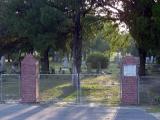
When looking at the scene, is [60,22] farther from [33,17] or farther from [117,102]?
[117,102]

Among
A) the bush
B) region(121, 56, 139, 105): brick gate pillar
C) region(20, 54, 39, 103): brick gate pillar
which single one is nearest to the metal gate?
region(20, 54, 39, 103): brick gate pillar

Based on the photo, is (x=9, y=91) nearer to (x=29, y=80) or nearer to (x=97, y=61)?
(x=29, y=80)

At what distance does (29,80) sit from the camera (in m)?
22.7

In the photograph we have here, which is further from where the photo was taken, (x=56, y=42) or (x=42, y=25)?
(x=56, y=42)

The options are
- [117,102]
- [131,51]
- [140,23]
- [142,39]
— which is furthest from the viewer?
[131,51]

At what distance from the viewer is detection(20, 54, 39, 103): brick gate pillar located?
22578 millimetres

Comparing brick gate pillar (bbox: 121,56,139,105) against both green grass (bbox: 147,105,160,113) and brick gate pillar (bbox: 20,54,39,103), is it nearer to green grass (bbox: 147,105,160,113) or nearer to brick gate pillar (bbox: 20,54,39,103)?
green grass (bbox: 147,105,160,113)

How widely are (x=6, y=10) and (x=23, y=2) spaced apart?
2068mm

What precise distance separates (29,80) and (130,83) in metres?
4.36

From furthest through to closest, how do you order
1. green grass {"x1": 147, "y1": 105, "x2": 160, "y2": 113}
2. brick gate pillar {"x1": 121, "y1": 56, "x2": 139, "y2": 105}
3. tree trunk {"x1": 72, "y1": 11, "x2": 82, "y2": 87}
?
tree trunk {"x1": 72, "y1": 11, "x2": 82, "y2": 87} → brick gate pillar {"x1": 121, "y1": 56, "x2": 139, "y2": 105} → green grass {"x1": 147, "y1": 105, "x2": 160, "y2": 113}

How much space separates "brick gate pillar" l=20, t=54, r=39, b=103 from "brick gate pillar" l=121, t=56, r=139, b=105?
376cm

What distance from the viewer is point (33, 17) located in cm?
3825

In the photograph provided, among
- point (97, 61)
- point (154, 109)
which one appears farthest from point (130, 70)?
point (97, 61)

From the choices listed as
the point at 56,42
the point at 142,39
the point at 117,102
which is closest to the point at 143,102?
the point at 117,102
